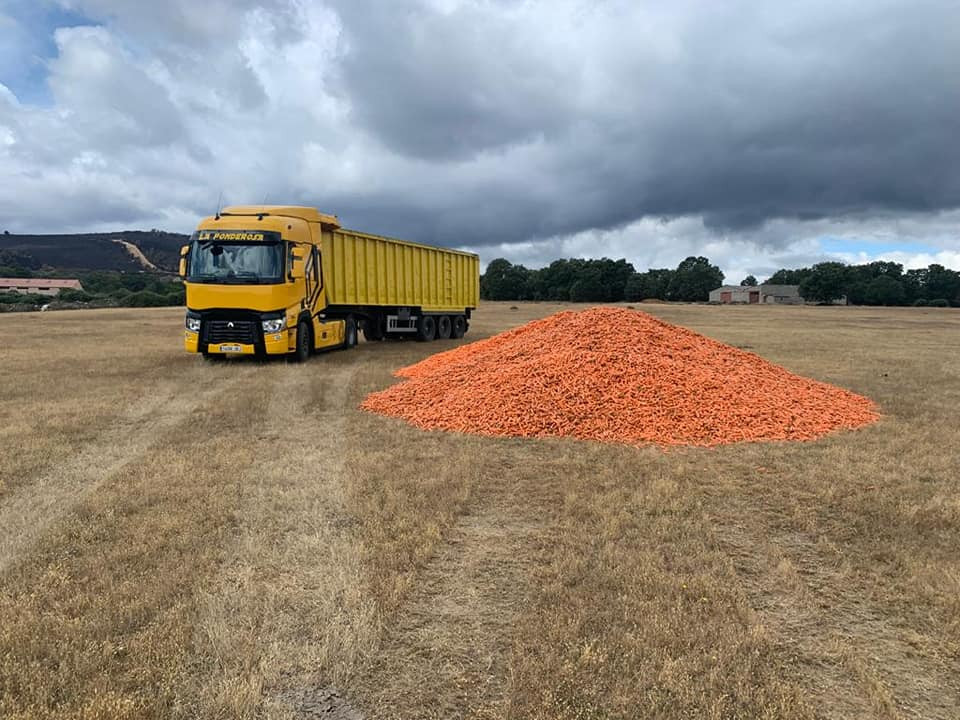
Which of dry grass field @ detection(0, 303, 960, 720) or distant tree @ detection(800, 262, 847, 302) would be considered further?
distant tree @ detection(800, 262, 847, 302)

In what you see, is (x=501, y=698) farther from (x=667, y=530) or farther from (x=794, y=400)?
(x=794, y=400)

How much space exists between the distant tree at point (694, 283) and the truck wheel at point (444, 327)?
93.8 meters

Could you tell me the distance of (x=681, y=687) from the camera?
3.07 m

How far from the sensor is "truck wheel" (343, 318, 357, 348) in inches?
781

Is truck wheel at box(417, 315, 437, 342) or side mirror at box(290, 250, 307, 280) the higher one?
side mirror at box(290, 250, 307, 280)

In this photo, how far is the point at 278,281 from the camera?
49.8ft

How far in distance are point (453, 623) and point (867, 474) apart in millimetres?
5297

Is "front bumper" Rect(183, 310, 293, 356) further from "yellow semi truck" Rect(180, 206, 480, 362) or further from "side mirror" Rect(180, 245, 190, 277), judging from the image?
"side mirror" Rect(180, 245, 190, 277)

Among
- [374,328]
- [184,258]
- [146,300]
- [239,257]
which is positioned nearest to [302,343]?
[239,257]

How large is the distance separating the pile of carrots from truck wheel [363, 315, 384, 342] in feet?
32.0

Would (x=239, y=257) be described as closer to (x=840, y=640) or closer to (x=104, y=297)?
(x=840, y=640)

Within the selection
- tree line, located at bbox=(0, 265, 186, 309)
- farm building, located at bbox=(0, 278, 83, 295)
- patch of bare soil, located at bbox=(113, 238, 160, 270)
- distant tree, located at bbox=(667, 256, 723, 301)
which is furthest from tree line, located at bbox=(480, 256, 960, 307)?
patch of bare soil, located at bbox=(113, 238, 160, 270)

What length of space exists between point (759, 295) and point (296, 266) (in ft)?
339

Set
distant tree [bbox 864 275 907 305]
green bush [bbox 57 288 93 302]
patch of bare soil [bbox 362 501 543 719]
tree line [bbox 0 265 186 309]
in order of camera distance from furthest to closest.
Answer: distant tree [bbox 864 275 907 305], green bush [bbox 57 288 93 302], tree line [bbox 0 265 186 309], patch of bare soil [bbox 362 501 543 719]
